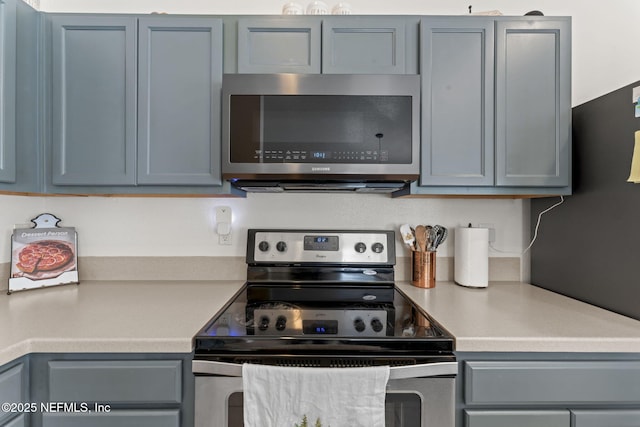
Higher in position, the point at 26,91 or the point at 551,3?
the point at 551,3

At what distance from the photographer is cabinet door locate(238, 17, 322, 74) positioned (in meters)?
1.38

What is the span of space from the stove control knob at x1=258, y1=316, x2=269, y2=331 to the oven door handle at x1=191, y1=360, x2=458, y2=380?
0.15 m

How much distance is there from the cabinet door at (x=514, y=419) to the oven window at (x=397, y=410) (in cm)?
15

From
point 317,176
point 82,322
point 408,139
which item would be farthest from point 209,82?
point 82,322

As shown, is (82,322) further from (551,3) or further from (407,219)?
(551,3)

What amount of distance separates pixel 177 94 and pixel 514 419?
1.63 metres

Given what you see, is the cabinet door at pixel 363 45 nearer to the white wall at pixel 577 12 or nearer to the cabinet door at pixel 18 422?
the white wall at pixel 577 12

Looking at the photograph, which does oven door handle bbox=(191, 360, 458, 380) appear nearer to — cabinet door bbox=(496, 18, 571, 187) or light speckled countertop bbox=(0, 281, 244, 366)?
light speckled countertop bbox=(0, 281, 244, 366)

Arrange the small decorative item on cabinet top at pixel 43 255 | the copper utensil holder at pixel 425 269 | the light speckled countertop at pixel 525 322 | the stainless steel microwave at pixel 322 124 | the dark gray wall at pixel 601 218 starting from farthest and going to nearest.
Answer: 1. the copper utensil holder at pixel 425 269
2. the small decorative item on cabinet top at pixel 43 255
3. the stainless steel microwave at pixel 322 124
4. the dark gray wall at pixel 601 218
5. the light speckled countertop at pixel 525 322

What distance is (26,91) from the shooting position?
4.37 ft

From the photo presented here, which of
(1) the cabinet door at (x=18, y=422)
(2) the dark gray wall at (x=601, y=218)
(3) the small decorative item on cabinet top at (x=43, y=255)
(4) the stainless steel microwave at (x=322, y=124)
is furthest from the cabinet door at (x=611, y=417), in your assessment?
(3) the small decorative item on cabinet top at (x=43, y=255)

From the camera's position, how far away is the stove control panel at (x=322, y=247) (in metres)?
1.64

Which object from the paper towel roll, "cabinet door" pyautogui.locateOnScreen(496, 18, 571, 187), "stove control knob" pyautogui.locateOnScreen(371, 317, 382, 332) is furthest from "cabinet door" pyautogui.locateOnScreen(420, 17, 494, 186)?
"stove control knob" pyautogui.locateOnScreen(371, 317, 382, 332)

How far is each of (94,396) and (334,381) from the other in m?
0.67
